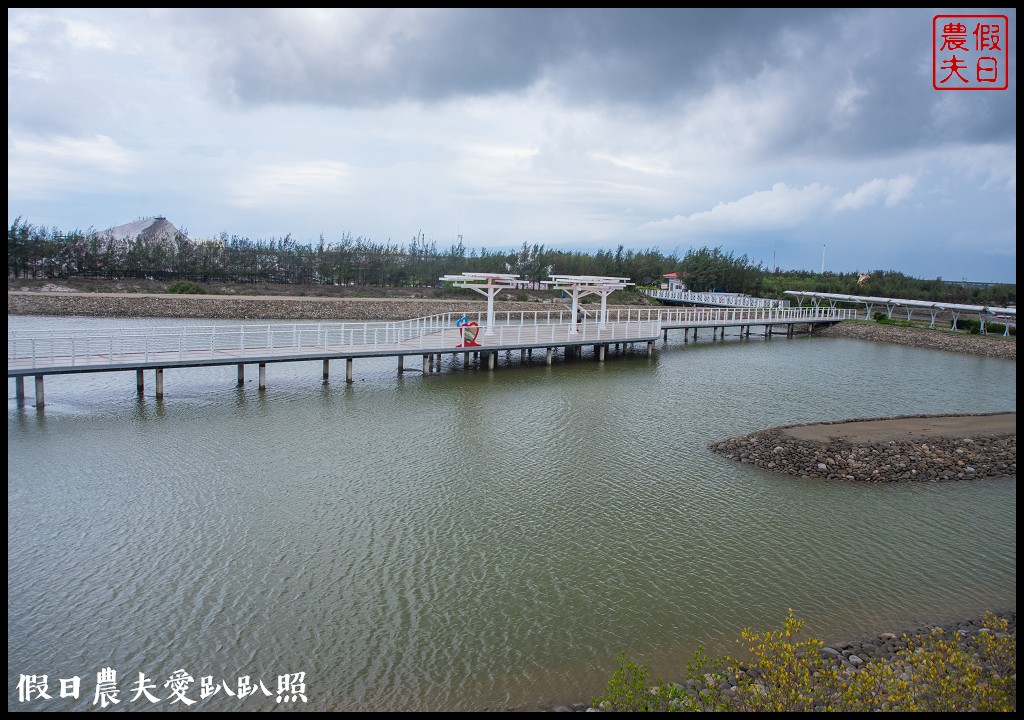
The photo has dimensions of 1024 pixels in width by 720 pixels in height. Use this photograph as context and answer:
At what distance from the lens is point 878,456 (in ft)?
49.6

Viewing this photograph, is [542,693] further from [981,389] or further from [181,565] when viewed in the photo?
[981,389]

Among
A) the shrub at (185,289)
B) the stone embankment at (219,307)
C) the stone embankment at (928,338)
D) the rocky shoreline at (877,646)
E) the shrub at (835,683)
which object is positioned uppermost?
the shrub at (185,289)

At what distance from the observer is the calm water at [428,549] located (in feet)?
25.7

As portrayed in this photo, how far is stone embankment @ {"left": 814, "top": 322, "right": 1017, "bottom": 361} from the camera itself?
37.6 metres

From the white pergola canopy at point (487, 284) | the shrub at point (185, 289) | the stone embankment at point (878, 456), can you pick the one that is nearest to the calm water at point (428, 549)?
the stone embankment at point (878, 456)

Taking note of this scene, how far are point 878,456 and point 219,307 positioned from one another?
140 feet

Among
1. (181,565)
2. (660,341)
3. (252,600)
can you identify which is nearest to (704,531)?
(252,600)

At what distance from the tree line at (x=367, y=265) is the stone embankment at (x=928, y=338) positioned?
19361 mm

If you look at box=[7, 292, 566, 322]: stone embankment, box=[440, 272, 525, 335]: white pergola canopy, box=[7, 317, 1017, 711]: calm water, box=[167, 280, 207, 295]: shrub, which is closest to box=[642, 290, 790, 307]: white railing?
box=[7, 292, 566, 322]: stone embankment

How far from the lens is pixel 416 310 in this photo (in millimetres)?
53406

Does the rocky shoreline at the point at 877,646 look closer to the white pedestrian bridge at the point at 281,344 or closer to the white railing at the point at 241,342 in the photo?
the white pedestrian bridge at the point at 281,344

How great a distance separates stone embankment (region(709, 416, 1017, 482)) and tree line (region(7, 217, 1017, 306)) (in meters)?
36.3

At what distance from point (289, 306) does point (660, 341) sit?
26.0m

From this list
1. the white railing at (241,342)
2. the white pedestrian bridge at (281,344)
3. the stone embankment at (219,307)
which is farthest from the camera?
the stone embankment at (219,307)
